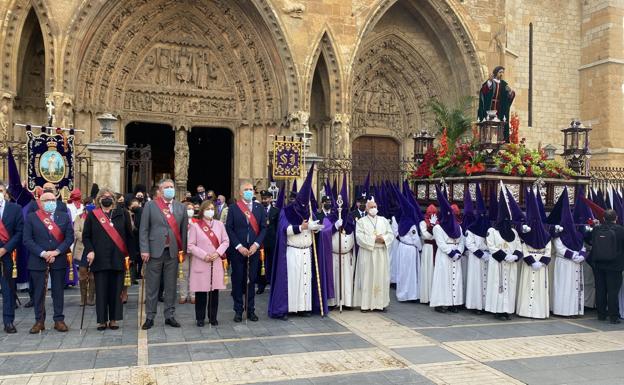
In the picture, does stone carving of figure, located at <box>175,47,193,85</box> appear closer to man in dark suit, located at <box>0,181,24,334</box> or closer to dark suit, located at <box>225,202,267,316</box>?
dark suit, located at <box>225,202,267,316</box>

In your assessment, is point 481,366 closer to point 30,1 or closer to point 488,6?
point 30,1

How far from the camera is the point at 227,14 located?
1816 centimetres

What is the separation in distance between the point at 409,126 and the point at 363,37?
186 inches

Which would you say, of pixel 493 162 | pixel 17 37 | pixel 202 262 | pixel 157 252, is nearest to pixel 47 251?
pixel 157 252

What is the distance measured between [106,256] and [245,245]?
2031 millimetres

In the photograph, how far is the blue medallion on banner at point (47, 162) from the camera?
36.6 feet

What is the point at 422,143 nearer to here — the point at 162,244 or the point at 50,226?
the point at 162,244

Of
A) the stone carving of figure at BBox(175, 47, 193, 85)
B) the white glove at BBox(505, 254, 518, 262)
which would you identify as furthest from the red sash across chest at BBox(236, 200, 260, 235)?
the stone carving of figure at BBox(175, 47, 193, 85)

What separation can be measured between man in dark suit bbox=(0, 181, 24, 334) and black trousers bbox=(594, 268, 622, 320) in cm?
890

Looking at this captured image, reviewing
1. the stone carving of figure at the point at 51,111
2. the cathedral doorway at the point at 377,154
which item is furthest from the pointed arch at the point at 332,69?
the stone carving of figure at the point at 51,111

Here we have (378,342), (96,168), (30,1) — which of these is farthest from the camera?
(30,1)

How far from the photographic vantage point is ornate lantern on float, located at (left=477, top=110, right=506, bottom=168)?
36.7 feet

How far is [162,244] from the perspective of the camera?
7.58 m

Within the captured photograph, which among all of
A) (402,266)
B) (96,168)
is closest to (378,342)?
(402,266)
